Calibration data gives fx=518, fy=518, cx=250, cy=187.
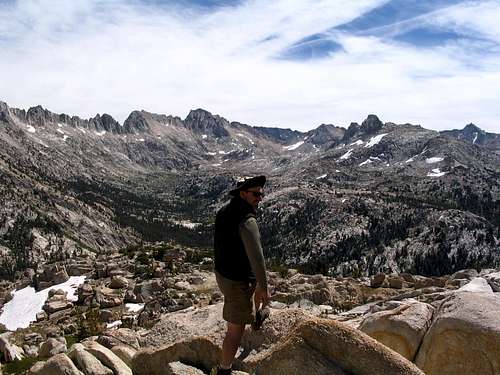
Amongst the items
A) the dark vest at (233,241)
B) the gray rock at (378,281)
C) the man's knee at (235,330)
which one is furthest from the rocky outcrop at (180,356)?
the gray rock at (378,281)

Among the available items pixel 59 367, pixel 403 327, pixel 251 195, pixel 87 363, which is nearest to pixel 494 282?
pixel 403 327

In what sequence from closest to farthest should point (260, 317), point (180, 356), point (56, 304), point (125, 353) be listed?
point (260, 317) → point (180, 356) → point (125, 353) → point (56, 304)

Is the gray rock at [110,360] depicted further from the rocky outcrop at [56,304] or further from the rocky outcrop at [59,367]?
the rocky outcrop at [56,304]

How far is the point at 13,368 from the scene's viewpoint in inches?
1054

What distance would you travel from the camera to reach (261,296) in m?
10.2

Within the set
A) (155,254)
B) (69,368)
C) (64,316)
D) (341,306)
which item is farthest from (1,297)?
(69,368)

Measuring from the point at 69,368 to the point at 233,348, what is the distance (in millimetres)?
7070

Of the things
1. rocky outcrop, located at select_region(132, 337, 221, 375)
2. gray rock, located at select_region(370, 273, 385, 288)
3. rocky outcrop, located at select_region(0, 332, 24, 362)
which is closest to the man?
rocky outcrop, located at select_region(132, 337, 221, 375)

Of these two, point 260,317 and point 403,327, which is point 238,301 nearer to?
point 260,317

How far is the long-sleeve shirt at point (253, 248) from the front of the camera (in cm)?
950

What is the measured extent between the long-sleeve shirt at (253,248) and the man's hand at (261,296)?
381 millimetres

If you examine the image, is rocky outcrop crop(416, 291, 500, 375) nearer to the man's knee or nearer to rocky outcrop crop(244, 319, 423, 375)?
rocky outcrop crop(244, 319, 423, 375)

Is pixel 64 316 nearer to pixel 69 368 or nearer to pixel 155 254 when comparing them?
pixel 155 254

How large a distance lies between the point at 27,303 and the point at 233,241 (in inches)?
2959
